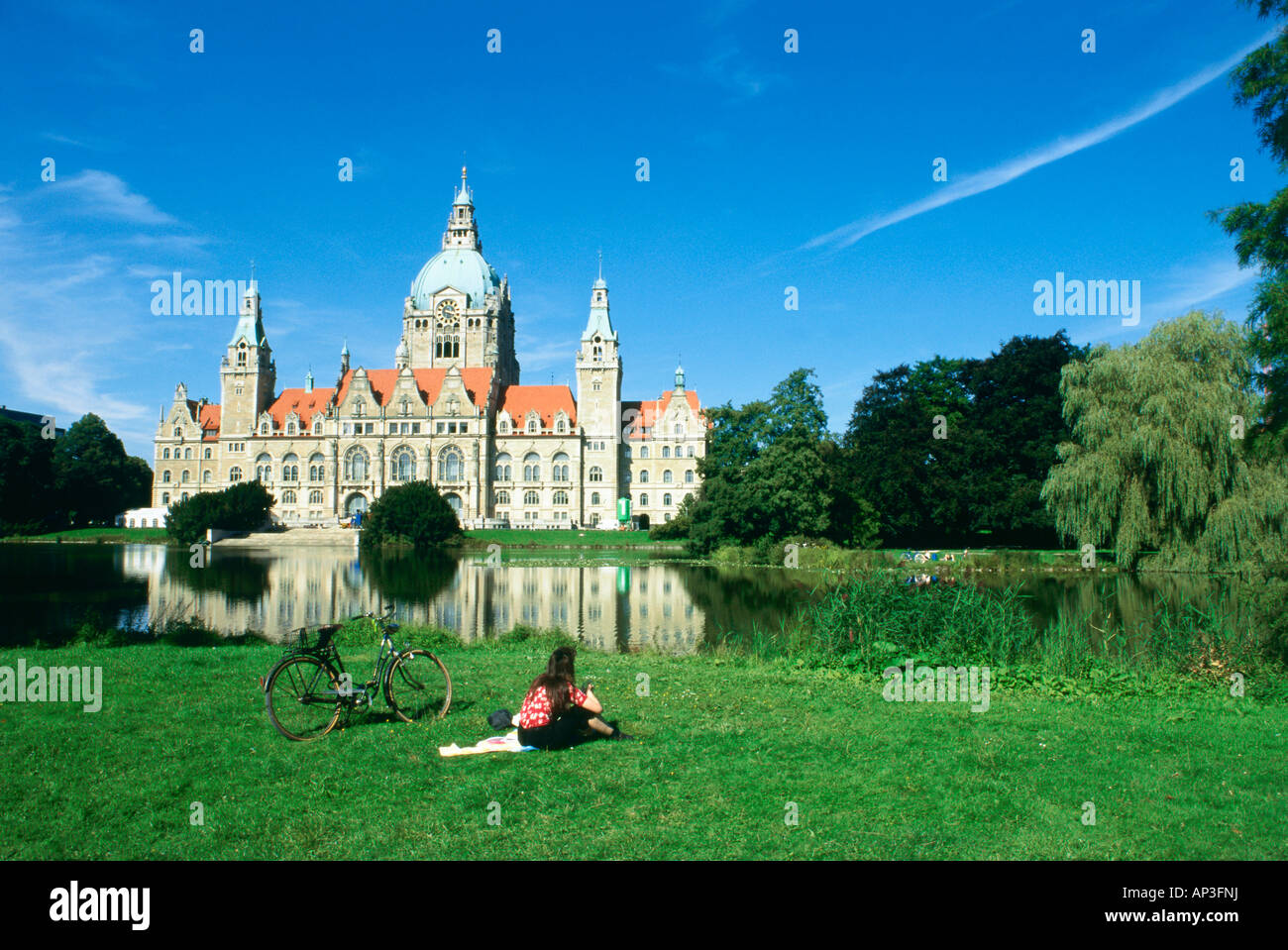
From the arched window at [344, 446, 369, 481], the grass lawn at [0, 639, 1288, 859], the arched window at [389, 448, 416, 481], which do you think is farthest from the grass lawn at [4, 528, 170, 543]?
the grass lawn at [0, 639, 1288, 859]

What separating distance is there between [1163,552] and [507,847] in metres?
28.9

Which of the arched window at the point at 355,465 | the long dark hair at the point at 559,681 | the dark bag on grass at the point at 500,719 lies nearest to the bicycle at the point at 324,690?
the dark bag on grass at the point at 500,719

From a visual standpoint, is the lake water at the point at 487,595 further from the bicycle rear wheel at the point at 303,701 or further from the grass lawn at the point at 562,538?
the grass lawn at the point at 562,538

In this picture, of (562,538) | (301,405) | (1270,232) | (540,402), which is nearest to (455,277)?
(540,402)

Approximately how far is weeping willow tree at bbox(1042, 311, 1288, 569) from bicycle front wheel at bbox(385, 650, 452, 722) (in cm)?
2418

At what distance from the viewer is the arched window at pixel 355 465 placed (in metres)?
75.2

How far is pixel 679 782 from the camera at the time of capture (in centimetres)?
584

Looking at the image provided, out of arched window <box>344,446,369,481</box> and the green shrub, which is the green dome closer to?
arched window <box>344,446,369,481</box>

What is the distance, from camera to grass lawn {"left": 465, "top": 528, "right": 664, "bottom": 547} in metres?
55.5

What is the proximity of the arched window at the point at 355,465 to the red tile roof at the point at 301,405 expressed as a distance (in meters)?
5.01

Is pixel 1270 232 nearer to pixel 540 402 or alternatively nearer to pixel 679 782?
pixel 679 782

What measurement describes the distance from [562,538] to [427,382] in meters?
25.3

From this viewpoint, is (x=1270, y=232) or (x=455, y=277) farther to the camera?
(x=455, y=277)

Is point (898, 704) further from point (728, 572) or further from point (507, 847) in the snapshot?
point (728, 572)
